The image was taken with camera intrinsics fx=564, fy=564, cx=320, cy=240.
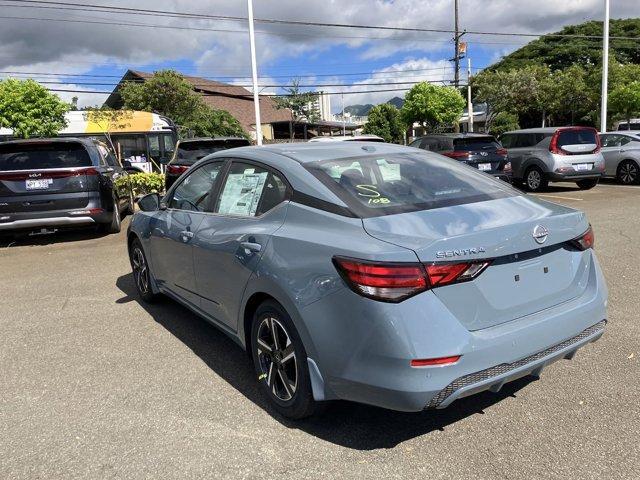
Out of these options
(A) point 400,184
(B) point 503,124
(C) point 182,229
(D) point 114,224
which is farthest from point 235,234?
(B) point 503,124

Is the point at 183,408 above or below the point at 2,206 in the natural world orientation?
below

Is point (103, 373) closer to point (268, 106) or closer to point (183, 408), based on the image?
point (183, 408)

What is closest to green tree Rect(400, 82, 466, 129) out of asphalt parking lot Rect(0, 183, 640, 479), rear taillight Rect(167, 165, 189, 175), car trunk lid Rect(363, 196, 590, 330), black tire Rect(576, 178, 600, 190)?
black tire Rect(576, 178, 600, 190)

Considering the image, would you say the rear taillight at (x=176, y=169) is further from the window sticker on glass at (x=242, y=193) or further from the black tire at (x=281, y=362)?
the black tire at (x=281, y=362)

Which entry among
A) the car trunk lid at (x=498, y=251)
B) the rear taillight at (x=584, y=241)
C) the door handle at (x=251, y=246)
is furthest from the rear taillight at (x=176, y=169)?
the rear taillight at (x=584, y=241)

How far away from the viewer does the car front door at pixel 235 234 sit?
332cm

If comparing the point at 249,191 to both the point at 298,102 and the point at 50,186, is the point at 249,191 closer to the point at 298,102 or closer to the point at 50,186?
the point at 50,186

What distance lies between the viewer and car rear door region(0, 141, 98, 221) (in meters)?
8.47

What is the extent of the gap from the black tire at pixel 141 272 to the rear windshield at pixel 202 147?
22.1ft

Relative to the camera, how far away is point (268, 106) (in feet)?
203

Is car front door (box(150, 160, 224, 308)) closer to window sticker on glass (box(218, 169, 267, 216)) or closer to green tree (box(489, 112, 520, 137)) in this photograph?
window sticker on glass (box(218, 169, 267, 216))

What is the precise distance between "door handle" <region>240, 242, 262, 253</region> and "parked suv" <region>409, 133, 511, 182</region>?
10252mm

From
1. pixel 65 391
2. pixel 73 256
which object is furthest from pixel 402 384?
pixel 73 256

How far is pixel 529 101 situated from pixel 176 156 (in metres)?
39.1
